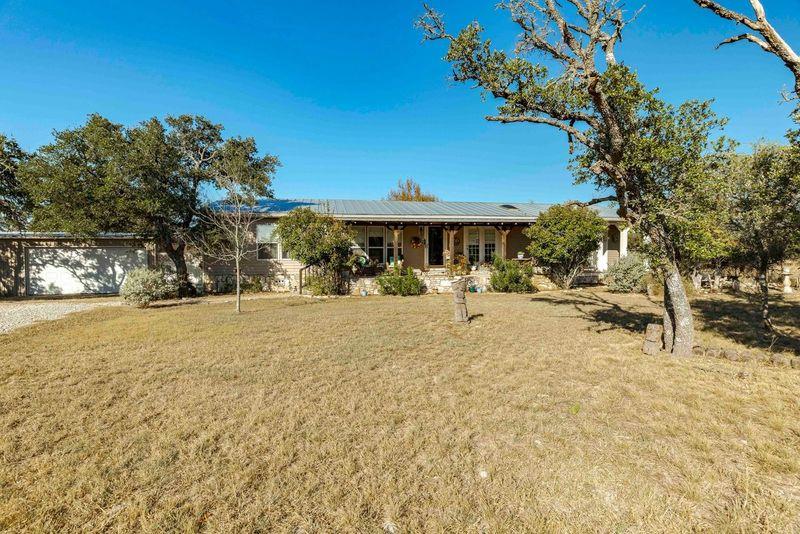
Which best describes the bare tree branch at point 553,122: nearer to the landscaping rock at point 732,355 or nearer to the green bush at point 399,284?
the landscaping rock at point 732,355

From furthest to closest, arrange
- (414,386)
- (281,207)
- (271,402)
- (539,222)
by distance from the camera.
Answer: (281,207), (539,222), (414,386), (271,402)

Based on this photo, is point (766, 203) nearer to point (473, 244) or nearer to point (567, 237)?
point (567, 237)

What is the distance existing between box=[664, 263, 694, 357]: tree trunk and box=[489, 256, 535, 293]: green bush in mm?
9468

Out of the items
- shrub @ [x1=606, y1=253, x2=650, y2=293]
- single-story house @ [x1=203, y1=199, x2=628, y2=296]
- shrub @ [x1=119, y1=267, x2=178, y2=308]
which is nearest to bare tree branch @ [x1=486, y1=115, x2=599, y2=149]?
single-story house @ [x1=203, y1=199, x2=628, y2=296]

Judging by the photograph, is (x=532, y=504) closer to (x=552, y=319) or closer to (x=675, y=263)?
(x=675, y=263)

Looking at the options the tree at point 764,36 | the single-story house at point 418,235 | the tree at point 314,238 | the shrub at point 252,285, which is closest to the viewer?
the tree at point 764,36

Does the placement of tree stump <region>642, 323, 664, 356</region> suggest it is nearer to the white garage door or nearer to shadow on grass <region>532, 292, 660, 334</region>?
shadow on grass <region>532, 292, 660, 334</region>

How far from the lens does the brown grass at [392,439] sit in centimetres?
236

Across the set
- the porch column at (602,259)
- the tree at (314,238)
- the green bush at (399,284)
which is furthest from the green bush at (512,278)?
the tree at (314,238)

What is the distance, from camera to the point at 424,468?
9.37 ft

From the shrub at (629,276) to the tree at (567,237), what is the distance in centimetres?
131

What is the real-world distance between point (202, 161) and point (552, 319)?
14747 millimetres

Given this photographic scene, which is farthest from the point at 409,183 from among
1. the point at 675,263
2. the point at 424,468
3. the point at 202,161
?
the point at 424,468

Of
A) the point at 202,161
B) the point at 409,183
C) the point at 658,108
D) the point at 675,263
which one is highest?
the point at 409,183
